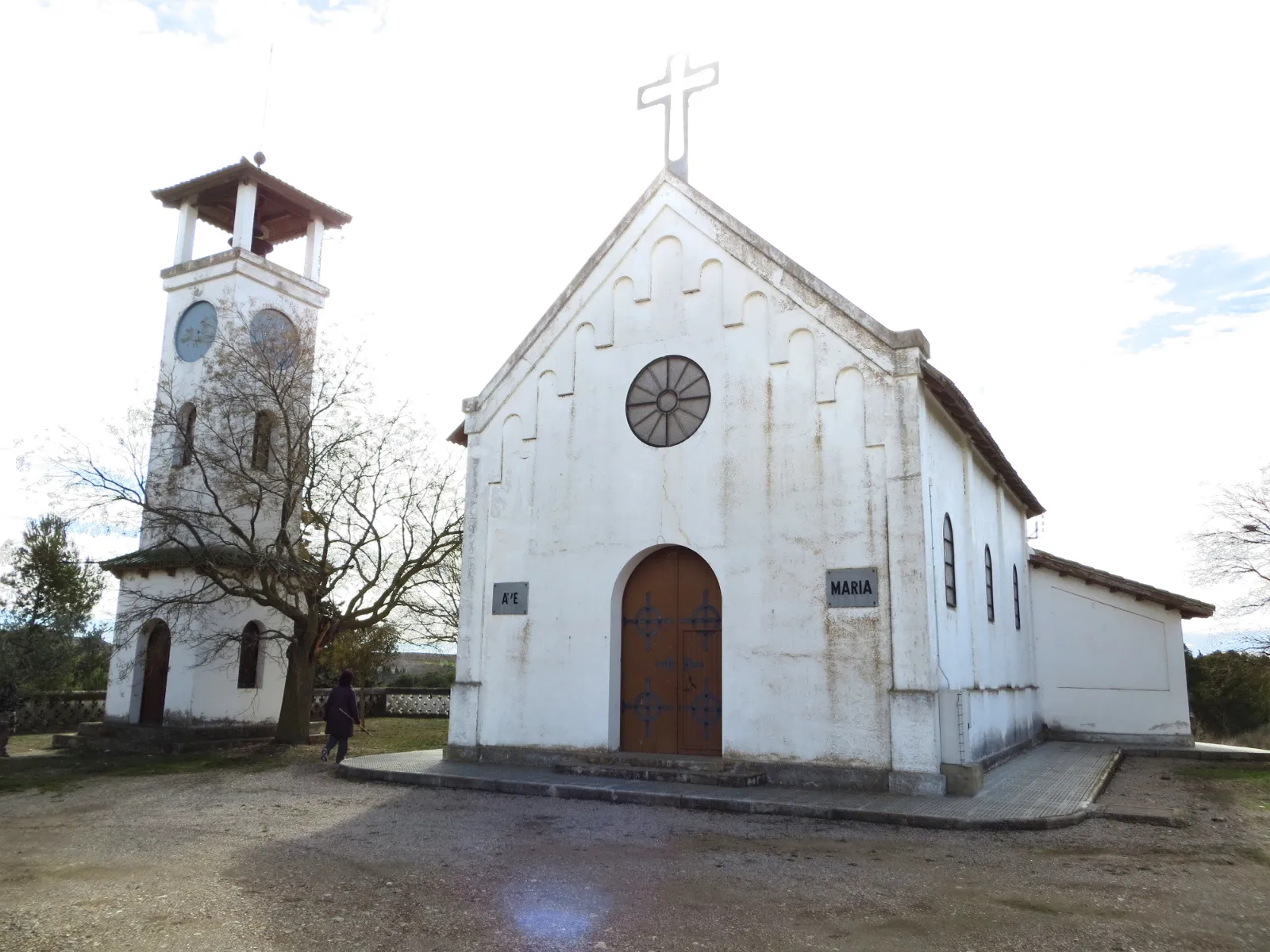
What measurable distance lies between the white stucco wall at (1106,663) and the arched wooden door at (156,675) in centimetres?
2025

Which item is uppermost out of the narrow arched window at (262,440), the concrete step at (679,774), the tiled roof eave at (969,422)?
the narrow arched window at (262,440)

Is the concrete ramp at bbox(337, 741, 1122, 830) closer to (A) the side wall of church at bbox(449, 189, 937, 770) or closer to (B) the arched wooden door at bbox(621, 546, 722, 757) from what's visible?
(A) the side wall of church at bbox(449, 189, 937, 770)

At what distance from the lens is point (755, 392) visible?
13688 mm

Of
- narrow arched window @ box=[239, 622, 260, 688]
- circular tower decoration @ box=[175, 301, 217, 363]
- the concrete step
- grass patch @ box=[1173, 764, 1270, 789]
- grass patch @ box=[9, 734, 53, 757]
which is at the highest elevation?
circular tower decoration @ box=[175, 301, 217, 363]

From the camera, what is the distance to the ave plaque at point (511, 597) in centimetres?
1493

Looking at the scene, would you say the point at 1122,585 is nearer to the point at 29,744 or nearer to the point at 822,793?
the point at 822,793

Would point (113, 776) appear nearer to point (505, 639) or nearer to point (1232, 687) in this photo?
point (505, 639)

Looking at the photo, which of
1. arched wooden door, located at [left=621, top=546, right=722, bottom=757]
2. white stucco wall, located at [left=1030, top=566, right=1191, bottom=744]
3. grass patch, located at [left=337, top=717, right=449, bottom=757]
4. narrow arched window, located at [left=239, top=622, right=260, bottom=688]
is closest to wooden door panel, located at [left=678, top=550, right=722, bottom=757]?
arched wooden door, located at [left=621, top=546, right=722, bottom=757]

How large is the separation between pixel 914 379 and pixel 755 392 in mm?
2326

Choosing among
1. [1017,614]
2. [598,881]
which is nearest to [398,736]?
[1017,614]

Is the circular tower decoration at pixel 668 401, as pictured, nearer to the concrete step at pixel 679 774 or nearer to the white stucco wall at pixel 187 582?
the concrete step at pixel 679 774

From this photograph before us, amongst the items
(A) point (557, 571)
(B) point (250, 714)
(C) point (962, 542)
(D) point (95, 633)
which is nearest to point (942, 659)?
(C) point (962, 542)

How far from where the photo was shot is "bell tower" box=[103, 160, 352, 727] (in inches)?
782

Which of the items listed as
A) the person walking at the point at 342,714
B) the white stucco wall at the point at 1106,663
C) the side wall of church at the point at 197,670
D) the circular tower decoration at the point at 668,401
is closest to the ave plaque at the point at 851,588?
the circular tower decoration at the point at 668,401
